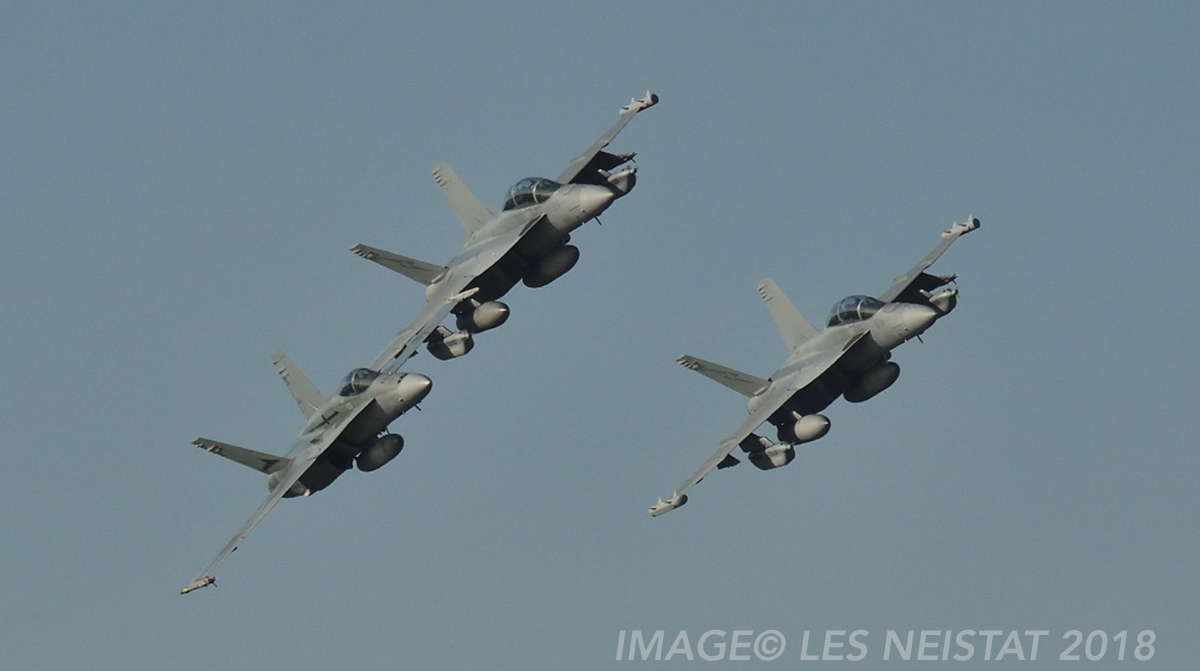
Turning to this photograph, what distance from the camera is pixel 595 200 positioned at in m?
113

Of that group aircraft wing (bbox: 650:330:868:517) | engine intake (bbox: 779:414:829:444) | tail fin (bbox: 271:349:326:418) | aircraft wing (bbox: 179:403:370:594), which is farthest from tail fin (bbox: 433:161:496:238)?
engine intake (bbox: 779:414:829:444)

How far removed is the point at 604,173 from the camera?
117875mm

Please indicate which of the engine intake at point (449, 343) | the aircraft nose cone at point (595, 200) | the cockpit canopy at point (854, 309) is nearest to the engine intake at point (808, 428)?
the cockpit canopy at point (854, 309)

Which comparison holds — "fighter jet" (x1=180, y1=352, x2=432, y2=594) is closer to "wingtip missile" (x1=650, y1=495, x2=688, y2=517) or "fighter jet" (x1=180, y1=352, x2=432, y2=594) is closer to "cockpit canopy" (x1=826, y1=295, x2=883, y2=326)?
"wingtip missile" (x1=650, y1=495, x2=688, y2=517)

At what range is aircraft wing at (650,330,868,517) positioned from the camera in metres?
109

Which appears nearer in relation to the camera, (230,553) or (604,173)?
(230,553)

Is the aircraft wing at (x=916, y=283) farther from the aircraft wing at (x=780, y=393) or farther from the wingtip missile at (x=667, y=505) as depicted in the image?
the wingtip missile at (x=667, y=505)

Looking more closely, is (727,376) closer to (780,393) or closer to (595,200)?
(780,393)

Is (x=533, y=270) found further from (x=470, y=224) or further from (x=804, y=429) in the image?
(x=804, y=429)

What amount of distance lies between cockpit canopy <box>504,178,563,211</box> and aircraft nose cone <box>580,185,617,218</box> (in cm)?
171

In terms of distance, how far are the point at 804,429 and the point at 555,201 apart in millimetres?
13483

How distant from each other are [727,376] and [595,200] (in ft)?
27.7

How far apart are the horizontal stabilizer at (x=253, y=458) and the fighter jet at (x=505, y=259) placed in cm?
520

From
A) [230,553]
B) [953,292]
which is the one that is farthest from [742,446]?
[230,553]
